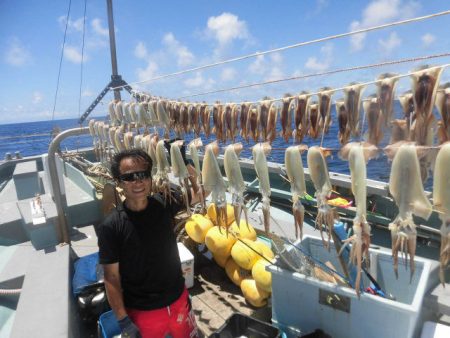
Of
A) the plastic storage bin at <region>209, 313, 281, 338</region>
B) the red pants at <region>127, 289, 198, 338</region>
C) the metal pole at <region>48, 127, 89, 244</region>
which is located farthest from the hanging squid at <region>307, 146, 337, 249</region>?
the metal pole at <region>48, 127, 89, 244</region>

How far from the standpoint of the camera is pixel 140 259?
309 centimetres

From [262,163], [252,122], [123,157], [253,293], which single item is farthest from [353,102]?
[253,293]

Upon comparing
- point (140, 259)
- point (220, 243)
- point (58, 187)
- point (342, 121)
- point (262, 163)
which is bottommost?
point (220, 243)

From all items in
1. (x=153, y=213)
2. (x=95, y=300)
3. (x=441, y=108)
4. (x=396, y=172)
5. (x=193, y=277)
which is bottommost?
(x=193, y=277)

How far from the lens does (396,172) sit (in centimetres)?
235

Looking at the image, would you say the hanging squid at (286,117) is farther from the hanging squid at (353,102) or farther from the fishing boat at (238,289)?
the hanging squid at (353,102)

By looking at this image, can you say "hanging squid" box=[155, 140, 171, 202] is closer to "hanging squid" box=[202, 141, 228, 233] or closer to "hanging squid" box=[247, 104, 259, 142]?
"hanging squid" box=[202, 141, 228, 233]

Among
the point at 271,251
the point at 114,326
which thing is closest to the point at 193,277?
the point at 271,251

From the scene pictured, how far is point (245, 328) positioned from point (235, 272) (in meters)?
1.51

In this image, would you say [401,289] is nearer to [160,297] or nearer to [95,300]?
[160,297]

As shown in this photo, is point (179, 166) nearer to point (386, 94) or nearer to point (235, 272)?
point (235, 272)

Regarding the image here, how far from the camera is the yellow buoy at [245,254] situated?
16.3 feet

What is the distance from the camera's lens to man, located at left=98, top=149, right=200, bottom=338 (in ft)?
9.84

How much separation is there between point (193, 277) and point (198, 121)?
2.74 metres
